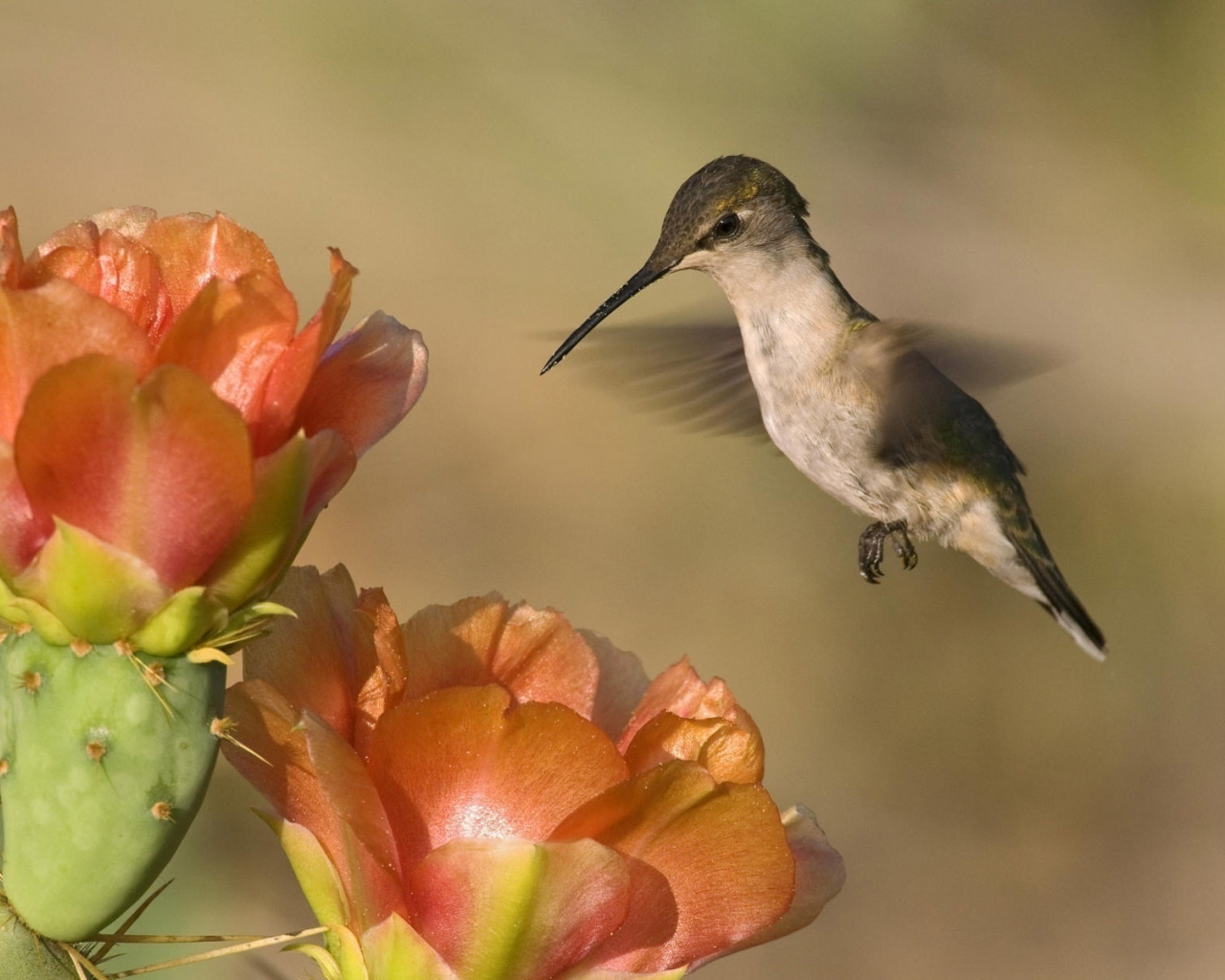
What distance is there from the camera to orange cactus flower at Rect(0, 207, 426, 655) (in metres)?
0.72

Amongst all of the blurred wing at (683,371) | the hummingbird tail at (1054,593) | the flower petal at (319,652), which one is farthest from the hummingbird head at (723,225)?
the flower petal at (319,652)

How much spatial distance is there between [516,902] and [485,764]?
0.25 feet

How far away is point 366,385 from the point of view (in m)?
0.87

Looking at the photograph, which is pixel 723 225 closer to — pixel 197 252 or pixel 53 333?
pixel 197 252

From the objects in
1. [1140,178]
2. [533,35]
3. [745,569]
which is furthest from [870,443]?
[1140,178]

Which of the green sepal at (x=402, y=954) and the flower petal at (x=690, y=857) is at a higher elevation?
the flower petal at (x=690, y=857)

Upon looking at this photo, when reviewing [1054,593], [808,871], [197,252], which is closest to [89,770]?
[197,252]

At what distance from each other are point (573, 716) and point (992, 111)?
4870mm

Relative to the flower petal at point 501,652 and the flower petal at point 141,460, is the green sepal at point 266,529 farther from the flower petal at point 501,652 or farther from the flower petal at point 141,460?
the flower petal at point 501,652

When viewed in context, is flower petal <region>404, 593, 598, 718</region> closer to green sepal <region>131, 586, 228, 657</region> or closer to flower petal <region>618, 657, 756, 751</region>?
flower petal <region>618, 657, 756, 751</region>

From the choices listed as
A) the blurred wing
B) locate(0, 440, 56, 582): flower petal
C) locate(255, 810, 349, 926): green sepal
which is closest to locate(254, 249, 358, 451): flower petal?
locate(0, 440, 56, 582): flower petal

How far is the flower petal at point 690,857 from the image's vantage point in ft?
2.78

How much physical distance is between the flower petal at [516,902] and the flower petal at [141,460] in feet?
0.73

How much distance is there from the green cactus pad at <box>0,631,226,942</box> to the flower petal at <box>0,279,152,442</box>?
14 cm
